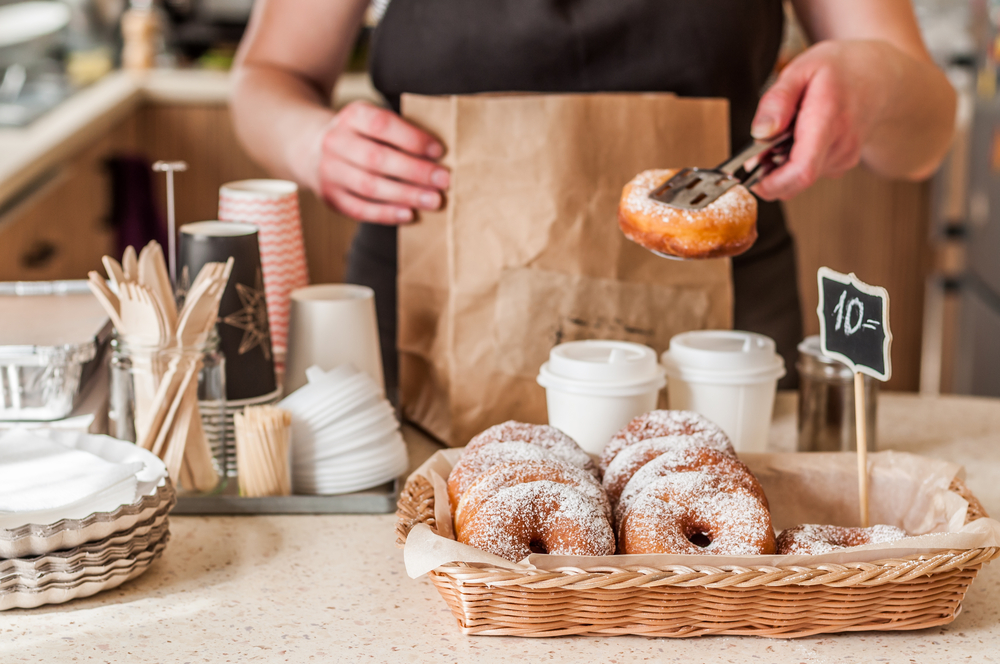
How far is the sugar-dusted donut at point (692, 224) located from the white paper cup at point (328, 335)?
1.00 feet

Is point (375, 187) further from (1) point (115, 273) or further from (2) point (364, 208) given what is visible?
(1) point (115, 273)

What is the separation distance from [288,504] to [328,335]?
0.20 m

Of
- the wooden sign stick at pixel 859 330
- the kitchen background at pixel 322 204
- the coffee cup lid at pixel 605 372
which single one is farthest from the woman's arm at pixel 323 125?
the kitchen background at pixel 322 204

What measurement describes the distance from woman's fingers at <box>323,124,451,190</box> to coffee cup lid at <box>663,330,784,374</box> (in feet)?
1.03

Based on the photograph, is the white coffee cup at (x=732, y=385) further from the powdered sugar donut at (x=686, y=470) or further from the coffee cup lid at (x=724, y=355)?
the powdered sugar donut at (x=686, y=470)

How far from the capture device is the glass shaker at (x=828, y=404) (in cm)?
104

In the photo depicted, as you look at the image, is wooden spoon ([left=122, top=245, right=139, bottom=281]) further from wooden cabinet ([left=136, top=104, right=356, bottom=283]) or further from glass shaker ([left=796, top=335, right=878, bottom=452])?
wooden cabinet ([left=136, top=104, right=356, bottom=283])

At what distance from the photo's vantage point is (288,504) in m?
0.94

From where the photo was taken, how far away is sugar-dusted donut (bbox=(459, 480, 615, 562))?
0.72 meters

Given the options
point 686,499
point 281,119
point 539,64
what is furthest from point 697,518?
point 281,119

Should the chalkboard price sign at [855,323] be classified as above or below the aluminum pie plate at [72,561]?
above

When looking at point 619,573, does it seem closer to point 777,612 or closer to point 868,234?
point 777,612

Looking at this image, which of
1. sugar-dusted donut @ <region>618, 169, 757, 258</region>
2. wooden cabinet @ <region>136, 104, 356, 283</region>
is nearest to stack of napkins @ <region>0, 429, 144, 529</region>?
sugar-dusted donut @ <region>618, 169, 757, 258</region>

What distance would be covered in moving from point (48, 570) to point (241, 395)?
318mm
